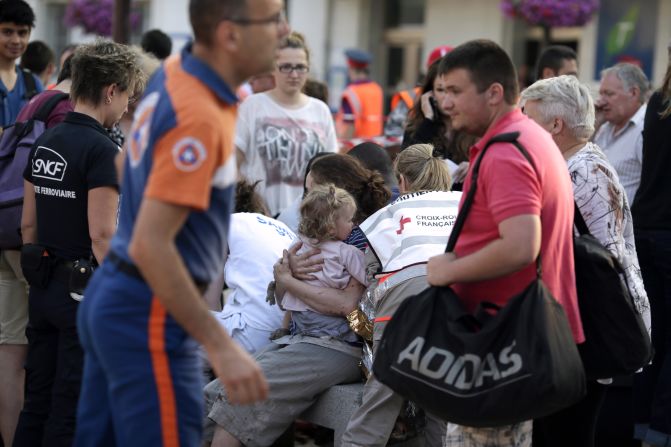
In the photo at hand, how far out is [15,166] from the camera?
5.33m

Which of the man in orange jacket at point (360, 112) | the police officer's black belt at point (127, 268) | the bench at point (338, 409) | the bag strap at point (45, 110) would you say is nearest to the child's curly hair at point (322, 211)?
the bench at point (338, 409)

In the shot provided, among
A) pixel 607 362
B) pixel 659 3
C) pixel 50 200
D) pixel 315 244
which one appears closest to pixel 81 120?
pixel 50 200

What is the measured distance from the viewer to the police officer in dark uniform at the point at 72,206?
14.3 ft

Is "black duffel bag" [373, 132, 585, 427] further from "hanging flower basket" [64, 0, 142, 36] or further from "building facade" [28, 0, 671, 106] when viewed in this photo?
"hanging flower basket" [64, 0, 142, 36]

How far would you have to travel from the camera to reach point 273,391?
16.7ft

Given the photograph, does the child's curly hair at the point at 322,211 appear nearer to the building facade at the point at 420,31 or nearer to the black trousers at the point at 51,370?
the black trousers at the point at 51,370

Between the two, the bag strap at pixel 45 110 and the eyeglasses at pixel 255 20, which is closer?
the eyeglasses at pixel 255 20

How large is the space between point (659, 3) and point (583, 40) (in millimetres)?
1376

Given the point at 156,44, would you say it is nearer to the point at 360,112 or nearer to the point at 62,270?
the point at 360,112

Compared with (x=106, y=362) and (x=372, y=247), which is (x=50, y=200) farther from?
(x=106, y=362)

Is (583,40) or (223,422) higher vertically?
(583,40)

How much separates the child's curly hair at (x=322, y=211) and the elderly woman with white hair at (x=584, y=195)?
0.97 metres

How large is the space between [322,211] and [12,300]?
176cm

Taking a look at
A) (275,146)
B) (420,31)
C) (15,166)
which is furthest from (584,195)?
(420,31)
